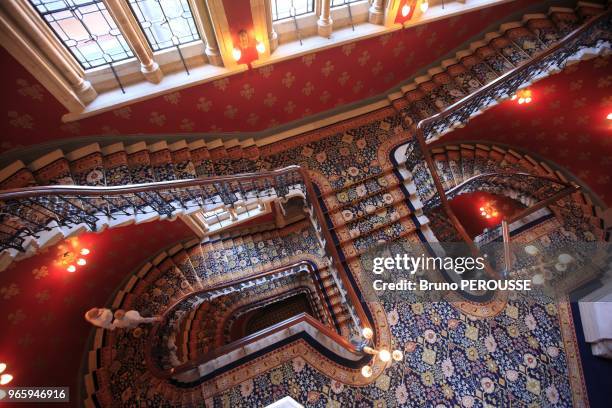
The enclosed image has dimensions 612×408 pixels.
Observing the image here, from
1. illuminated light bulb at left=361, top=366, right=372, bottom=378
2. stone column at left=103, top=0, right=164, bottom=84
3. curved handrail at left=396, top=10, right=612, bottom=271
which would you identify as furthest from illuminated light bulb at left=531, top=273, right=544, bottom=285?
stone column at left=103, top=0, right=164, bottom=84

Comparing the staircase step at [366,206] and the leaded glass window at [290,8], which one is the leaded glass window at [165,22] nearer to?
the leaded glass window at [290,8]

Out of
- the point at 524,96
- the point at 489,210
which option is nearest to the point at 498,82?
the point at 524,96

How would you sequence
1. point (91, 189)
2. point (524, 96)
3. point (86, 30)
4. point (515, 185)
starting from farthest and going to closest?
1. point (515, 185)
2. point (524, 96)
3. point (86, 30)
4. point (91, 189)

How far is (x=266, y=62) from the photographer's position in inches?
169

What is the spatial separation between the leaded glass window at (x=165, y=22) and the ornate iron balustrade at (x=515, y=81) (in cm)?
357

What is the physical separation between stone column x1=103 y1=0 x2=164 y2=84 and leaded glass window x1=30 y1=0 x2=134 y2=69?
184 millimetres

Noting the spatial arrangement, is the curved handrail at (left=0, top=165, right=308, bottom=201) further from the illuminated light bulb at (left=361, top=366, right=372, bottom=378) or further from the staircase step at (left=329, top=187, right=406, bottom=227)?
the illuminated light bulb at (left=361, top=366, right=372, bottom=378)

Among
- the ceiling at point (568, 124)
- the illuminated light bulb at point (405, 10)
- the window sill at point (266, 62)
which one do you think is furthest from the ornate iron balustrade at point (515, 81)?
the illuminated light bulb at point (405, 10)

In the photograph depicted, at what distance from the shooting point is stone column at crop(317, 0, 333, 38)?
429 cm

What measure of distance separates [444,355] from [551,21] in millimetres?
6621

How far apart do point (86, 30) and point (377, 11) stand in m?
4.12

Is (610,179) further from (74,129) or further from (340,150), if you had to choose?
(74,129)

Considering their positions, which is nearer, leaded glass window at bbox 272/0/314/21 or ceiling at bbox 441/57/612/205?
leaded glass window at bbox 272/0/314/21

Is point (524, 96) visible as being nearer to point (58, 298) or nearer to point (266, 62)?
point (266, 62)
